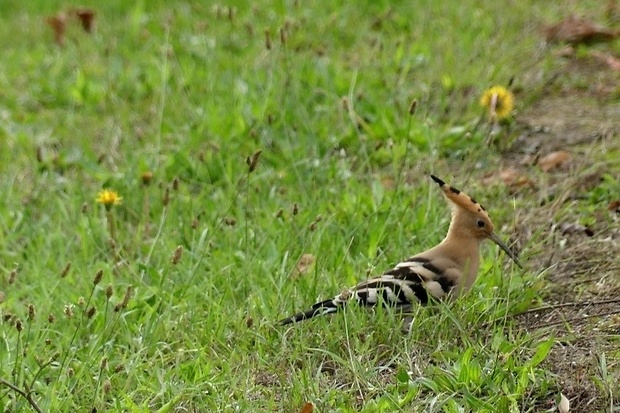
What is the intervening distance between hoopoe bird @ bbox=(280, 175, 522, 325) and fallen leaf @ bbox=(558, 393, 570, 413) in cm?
64

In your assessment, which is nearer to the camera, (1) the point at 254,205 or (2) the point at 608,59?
(1) the point at 254,205

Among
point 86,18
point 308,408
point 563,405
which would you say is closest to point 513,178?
point 563,405

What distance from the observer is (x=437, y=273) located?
401 centimetres

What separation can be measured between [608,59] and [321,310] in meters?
3.07

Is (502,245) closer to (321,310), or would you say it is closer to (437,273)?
(437,273)

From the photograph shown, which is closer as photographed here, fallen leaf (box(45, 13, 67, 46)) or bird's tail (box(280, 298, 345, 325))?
bird's tail (box(280, 298, 345, 325))

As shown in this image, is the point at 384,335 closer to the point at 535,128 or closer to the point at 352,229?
the point at 352,229

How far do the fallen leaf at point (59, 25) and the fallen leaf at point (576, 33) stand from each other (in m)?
3.34

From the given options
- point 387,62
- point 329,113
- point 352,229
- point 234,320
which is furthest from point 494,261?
point 387,62

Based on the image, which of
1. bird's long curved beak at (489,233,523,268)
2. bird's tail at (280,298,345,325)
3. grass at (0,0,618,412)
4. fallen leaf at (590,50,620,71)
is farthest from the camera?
fallen leaf at (590,50,620,71)

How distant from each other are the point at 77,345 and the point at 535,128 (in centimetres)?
259

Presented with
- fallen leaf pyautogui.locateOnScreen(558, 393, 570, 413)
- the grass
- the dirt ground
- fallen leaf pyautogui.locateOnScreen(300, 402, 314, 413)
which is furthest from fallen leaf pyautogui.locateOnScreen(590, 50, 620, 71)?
fallen leaf pyautogui.locateOnScreen(300, 402, 314, 413)

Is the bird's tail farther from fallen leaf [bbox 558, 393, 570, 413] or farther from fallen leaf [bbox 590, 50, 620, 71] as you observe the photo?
fallen leaf [bbox 590, 50, 620, 71]

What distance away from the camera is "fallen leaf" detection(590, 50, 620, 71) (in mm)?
6074
